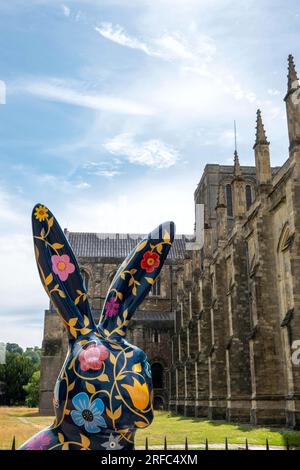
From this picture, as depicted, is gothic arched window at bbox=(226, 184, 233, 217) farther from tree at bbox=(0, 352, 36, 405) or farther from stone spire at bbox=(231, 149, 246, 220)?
tree at bbox=(0, 352, 36, 405)

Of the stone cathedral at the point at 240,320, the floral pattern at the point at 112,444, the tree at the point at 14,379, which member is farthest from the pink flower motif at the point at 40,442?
the tree at the point at 14,379

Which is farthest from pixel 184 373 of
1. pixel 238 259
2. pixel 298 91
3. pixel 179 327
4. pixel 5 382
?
pixel 5 382

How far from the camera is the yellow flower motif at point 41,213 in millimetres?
4836

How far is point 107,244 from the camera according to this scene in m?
51.6

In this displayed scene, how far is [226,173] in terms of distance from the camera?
48625 mm

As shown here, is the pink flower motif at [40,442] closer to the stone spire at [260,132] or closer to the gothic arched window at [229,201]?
the stone spire at [260,132]

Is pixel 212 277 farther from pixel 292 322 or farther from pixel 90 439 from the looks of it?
pixel 90 439

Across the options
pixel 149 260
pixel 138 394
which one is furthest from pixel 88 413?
pixel 149 260

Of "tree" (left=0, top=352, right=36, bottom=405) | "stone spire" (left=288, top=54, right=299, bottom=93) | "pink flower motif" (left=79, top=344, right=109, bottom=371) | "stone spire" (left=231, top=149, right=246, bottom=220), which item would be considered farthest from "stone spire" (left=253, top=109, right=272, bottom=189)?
"tree" (left=0, top=352, right=36, bottom=405)

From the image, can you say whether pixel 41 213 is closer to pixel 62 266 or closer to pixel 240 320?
pixel 62 266

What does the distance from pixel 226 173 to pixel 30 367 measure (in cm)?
3265

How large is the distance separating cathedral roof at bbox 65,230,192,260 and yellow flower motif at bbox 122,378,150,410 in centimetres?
4395

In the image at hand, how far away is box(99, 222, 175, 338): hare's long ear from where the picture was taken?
197 inches

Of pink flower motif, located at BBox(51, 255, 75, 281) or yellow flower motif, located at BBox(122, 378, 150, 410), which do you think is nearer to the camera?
yellow flower motif, located at BBox(122, 378, 150, 410)
